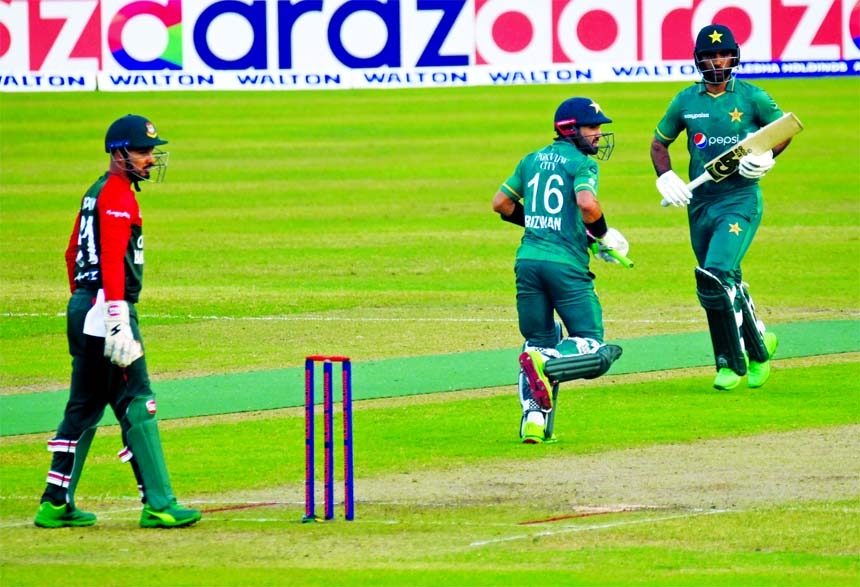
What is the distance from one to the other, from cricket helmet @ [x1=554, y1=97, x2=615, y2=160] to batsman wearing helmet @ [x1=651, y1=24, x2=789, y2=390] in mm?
1571

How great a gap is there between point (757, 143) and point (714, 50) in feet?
2.26

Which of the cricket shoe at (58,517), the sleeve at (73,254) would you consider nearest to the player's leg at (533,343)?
the sleeve at (73,254)

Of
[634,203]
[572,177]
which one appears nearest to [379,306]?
[572,177]

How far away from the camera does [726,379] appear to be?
39.7ft

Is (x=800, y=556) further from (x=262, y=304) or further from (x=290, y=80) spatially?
(x=290, y=80)

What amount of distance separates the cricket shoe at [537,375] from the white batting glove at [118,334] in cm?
262

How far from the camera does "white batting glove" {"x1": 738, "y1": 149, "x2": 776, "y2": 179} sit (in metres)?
11.8

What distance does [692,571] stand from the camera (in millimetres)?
7363

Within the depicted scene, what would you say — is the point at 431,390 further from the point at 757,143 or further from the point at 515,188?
the point at 757,143

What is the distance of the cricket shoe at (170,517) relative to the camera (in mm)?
8297

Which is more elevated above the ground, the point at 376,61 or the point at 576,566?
the point at 376,61

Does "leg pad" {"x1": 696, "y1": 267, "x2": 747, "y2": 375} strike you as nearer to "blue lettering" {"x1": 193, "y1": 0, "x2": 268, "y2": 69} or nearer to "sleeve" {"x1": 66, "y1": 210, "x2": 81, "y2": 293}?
"sleeve" {"x1": 66, "y1": 210, "x2": 81, "y2": 293}

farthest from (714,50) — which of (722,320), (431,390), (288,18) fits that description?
(288,18)

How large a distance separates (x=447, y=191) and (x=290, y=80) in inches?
172
